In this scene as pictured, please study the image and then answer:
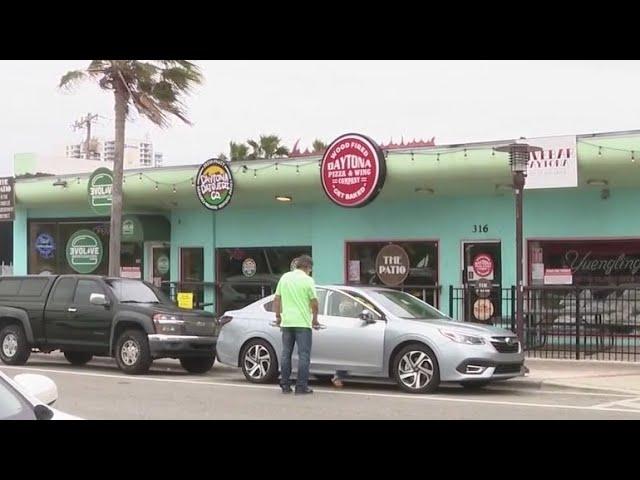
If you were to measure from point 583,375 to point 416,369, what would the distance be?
338cm

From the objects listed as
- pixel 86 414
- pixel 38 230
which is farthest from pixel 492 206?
pixel 38 230

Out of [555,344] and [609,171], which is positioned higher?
[609,171]

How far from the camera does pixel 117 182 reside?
1867cm

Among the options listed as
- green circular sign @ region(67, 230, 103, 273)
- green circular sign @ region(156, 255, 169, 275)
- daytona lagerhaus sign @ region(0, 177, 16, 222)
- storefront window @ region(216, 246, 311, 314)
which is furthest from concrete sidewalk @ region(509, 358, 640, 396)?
daytona lagerhaus sign @ region(0, 177, 16, 222)

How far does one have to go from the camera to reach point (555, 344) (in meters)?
16.1

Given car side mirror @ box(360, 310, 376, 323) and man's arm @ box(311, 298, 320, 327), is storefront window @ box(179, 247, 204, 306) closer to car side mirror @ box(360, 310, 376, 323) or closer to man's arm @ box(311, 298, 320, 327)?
car side mirror @ box(360, 310, 376, 323)

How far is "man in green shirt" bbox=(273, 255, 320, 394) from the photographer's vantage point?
36.4ft

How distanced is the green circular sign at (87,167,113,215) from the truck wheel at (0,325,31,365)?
20.4ft

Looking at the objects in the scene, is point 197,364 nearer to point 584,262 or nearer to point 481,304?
point 481,304
